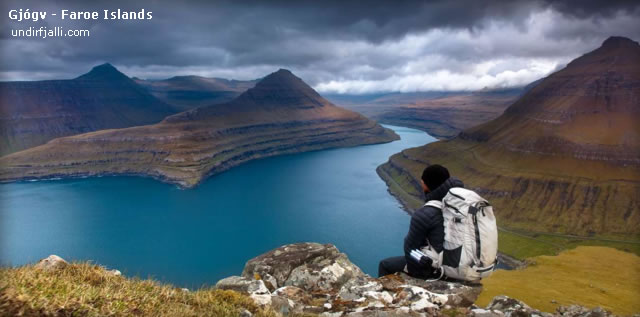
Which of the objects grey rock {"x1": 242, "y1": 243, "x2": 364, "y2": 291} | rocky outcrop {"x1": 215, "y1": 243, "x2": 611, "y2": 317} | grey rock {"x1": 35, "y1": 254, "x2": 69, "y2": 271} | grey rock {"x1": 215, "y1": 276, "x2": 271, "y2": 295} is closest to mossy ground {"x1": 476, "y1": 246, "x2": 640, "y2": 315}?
grey rock {"x1": 242, "y1": 243, "x2": 364, "y2": 291}

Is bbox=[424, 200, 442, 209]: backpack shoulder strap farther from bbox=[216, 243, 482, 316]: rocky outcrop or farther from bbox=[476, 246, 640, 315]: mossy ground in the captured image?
bbox=[476, 246, 640, 315]: mossy ground

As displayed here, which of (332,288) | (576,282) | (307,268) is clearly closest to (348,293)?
(332,288)

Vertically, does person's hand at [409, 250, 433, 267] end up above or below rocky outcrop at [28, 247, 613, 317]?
above

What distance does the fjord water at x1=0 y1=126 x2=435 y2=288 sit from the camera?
106062mm

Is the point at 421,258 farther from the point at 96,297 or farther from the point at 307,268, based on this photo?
the point at 96,297

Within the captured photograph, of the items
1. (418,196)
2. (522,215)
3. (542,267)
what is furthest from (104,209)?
(522,215)

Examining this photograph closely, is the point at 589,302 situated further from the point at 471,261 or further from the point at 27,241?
the point at 27,241

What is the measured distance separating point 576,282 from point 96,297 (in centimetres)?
8056

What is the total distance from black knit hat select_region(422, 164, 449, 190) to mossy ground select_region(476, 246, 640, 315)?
97.8 feet

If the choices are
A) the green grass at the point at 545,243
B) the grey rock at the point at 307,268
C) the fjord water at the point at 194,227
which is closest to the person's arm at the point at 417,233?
the grey rock at the point at 307,268

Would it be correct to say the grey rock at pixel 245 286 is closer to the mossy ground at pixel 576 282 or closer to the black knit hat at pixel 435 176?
the black knit hat at pixel 435 176

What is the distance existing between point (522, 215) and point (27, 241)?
18726 centimetres

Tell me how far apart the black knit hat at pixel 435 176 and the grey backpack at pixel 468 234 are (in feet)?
2.20

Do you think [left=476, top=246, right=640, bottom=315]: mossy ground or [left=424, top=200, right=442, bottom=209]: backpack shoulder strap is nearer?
[left=424, top=200, right=442, bottom=209]: backpack shoulder strap
